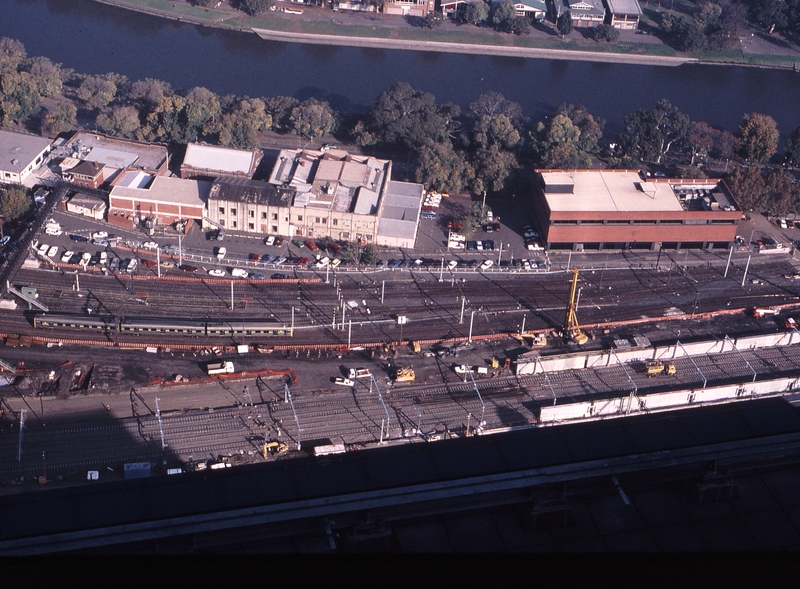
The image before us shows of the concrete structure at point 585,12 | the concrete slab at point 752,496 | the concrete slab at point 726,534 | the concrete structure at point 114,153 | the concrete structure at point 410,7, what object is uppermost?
Result: the concrete slab at point 752,496

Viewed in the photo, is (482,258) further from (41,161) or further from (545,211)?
(41,161)

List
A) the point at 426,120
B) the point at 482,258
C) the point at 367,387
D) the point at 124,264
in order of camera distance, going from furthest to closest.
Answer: the point at 426,120 → the point at 482,258 → the point at 124,264 → the point at 367,387

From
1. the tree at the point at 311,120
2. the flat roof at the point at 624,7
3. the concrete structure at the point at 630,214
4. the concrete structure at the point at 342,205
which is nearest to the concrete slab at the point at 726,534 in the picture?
the concrete structure at the point at 342,205

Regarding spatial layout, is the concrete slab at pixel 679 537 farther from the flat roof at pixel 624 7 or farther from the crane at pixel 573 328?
the flat roof at pixel 624 7

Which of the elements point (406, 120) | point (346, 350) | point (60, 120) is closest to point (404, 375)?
point (346, 350)

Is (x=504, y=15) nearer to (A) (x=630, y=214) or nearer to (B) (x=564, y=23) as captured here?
(B) (x=564, y=23)

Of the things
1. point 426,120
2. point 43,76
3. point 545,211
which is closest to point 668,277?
point 545,211
